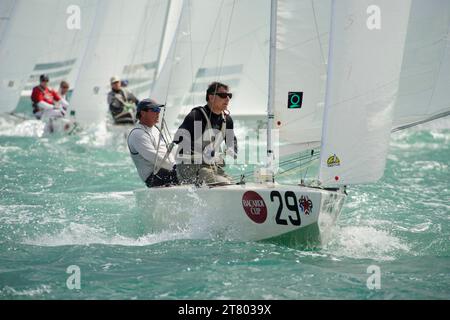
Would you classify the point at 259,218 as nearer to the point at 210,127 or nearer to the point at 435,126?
the point at 210,127

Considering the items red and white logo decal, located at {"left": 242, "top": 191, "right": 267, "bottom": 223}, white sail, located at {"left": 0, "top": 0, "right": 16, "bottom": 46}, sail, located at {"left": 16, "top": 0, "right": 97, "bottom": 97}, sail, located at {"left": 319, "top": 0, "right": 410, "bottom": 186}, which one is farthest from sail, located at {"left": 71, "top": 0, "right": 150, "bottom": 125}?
sail, located at {"left": 319, "top": 0, "right": 410, "bottom": 186}

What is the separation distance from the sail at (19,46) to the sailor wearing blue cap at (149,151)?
336 inches

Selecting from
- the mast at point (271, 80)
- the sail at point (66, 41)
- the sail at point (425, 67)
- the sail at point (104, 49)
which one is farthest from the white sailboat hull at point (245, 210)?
the sail at point (66, 41)

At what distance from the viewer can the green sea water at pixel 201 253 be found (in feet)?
14.5

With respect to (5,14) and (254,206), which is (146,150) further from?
(5,14)

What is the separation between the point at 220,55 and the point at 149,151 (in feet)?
14.4

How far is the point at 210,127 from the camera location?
→ 544 cm

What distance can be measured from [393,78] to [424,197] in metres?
A: 3.03

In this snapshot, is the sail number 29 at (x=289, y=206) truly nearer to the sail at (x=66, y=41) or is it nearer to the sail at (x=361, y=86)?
the sail at (x=361, y=86)

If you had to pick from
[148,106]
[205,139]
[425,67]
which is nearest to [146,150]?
[148,106]

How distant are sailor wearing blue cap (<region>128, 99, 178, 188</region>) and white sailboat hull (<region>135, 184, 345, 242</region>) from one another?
0.67 ft

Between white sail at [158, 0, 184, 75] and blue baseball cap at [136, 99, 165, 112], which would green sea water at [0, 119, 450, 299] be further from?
white sail at [158, 0, 184, 75]

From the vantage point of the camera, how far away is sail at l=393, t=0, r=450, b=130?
566cm
